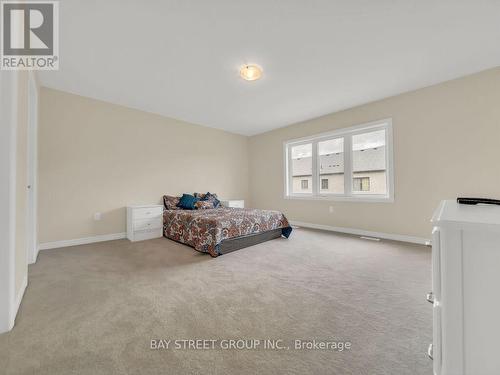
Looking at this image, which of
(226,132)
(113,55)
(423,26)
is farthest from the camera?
(226,132)

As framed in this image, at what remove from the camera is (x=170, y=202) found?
4.31 meters

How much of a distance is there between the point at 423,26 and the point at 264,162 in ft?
13.5

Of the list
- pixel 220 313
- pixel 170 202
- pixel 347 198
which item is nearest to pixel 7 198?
pixel 220 313

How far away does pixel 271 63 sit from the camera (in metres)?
2.66

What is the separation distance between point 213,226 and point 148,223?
5.17ft

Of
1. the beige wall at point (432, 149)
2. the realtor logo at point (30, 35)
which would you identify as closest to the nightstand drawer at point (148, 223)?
the realtor logo at point (30, 35)

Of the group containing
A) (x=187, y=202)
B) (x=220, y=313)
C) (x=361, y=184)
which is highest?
(x=361, y=184)

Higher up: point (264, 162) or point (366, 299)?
point (264, 162)

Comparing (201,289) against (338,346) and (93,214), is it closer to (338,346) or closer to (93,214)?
(338,346)

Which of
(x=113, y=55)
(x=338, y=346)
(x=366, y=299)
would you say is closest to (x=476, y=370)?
(x=338, y=346)

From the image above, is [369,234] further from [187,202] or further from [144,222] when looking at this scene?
[144,222]

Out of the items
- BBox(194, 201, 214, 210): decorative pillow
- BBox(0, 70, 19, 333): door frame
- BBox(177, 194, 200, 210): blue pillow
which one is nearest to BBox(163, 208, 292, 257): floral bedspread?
BBox(177, 194, 200, 210): blue pillow

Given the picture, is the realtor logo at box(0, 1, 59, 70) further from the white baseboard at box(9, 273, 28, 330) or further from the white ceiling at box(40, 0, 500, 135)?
the white baseboard at box(9, 273, 28, 330)

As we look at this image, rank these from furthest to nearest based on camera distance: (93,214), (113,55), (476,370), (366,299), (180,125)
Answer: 1. (180,125)
2. (93,214)
3. (113,55)
4. (366,299)
5. (476,370)
